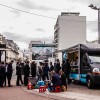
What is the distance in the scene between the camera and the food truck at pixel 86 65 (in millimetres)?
24020

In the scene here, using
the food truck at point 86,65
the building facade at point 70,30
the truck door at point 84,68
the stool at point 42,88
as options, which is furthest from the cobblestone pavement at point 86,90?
the building facade at point 70,30

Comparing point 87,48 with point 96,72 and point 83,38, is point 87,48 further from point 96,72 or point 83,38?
point 83,38

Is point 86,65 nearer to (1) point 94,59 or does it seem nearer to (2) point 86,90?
(1) point 94,59

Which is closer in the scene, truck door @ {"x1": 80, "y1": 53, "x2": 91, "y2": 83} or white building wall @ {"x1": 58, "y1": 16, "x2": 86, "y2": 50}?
truck door @ {"x1": 80, "y1": 53, "x2": 91, "y2": 83}

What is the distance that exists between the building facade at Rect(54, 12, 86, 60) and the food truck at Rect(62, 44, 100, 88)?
287 ft

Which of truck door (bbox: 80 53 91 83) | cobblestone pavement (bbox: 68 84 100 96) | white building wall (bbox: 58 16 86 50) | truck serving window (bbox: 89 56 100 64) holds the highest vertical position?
white building wall (bbox: 58 16 86 50)

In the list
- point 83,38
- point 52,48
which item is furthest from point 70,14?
point 52,48

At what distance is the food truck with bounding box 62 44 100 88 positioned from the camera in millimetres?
24020

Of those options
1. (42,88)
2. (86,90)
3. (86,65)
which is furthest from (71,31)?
(42,88)

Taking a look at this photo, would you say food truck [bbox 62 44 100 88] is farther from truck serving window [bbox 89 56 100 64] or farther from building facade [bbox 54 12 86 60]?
building facade [bbox 54 12 86 60]

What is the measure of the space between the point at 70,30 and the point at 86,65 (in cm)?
9442

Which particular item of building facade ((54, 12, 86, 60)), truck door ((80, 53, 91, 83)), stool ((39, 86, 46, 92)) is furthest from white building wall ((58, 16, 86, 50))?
stool ((39, 86, 46, 92))

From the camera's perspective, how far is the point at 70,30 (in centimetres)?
11956

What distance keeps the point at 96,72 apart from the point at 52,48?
32201mm
